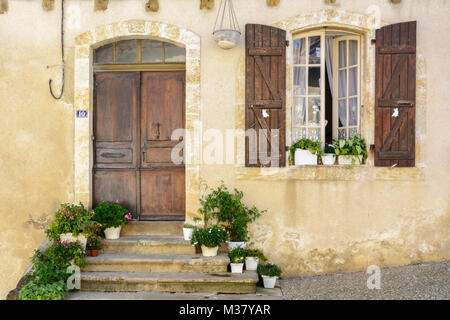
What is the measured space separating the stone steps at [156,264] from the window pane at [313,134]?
1883 millimetres

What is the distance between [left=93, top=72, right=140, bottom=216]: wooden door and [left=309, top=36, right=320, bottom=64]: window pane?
2.29 m

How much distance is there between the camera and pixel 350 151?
5.05 meters

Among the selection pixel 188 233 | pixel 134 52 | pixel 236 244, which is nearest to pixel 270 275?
pixel 236 244

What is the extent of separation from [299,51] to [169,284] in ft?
10.8

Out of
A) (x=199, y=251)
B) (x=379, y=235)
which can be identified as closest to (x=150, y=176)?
(x=199, y=251)

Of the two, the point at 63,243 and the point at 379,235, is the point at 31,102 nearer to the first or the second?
the point at 63,243

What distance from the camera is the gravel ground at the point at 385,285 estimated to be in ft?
13.9

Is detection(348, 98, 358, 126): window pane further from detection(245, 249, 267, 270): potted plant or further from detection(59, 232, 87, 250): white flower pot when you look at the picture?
detection(59, 232, 87, 250): white flower pot

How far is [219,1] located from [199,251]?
122 inches

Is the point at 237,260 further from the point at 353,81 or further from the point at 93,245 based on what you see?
the point at 353,81

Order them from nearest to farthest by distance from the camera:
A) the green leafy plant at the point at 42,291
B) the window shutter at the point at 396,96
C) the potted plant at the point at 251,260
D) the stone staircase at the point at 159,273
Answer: the green leafy plant at the point at 42,291, the stone staircase at the point at 159,273, the potted plant at the point at 251,260, the window shutter at the point at 396,96

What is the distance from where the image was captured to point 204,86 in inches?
200

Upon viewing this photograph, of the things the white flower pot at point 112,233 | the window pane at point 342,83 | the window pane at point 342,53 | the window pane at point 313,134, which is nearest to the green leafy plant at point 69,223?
the white flower pot at point 112,233

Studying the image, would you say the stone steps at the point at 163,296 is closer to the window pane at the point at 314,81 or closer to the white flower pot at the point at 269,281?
the white flower pot at the point at 269,281
